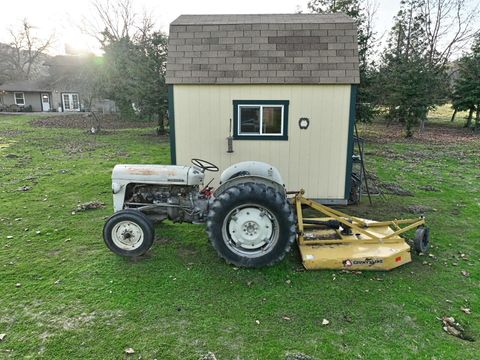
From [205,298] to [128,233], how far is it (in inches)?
62.3

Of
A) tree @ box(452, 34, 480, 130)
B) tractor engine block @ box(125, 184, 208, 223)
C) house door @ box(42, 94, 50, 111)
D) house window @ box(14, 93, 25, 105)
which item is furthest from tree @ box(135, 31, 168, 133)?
house window @ box(14, 93, 25, 105)

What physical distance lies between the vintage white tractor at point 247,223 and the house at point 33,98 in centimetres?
3512

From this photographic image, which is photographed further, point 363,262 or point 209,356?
point 363,262

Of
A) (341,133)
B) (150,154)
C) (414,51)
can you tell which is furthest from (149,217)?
(414,51)

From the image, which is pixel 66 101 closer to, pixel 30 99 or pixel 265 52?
pixel 30 99

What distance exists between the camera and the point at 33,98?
36875 millimetres

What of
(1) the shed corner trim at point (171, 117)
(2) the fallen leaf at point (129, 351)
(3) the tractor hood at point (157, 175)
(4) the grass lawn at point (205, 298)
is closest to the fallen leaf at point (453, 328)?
(4) the grass lawn at point (205, 298)

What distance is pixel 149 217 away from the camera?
544 centimetres

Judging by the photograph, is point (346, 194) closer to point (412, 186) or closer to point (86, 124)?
point (412, 186)

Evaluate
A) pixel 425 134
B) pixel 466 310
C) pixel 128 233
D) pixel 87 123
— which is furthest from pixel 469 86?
pixel 87 123

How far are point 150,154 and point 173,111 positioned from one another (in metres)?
6.43

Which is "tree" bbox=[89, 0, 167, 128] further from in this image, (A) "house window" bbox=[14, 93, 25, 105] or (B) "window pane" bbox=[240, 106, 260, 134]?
(A) "house window" bbox=[14, 93, 25, 105]

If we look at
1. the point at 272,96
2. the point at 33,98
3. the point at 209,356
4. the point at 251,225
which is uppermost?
the point at 33,98

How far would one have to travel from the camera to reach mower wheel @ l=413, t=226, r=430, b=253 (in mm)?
5164
